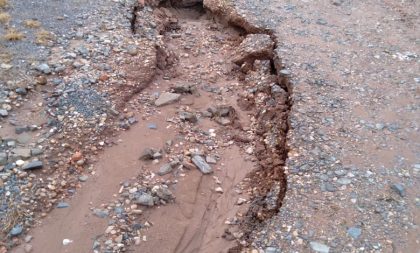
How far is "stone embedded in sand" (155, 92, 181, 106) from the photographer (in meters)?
6.87

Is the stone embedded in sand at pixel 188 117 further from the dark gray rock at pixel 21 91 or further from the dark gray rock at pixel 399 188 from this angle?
the dark gray rock at pixel 399 188

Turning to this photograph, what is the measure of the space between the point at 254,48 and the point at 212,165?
2.66 meters

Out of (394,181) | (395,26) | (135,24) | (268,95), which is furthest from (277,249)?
(395,26)

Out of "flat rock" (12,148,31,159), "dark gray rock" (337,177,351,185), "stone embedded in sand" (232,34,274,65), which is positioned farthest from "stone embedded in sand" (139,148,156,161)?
"stone embedded in sand" (232,34,274,65)

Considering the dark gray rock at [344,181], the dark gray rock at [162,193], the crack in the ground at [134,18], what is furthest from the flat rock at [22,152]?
the dark gray rock at [344,181]

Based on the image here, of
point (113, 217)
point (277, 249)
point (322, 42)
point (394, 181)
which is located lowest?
point (113, 217)

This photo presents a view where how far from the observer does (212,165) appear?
6027 millimetres

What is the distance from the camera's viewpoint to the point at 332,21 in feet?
28.1

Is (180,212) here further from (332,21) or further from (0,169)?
(332,21)

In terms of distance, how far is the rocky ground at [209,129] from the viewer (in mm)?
4977

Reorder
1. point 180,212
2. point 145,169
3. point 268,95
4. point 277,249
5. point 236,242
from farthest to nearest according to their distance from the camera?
1. point 268,95
2. point 145,169
3. point 180,212
4. point 236,242
5. point 277,249

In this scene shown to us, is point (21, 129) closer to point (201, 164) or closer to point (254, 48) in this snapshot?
point (201, 164)

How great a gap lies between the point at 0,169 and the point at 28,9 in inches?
155

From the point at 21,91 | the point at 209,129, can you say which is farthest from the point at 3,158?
the point at 209,129
